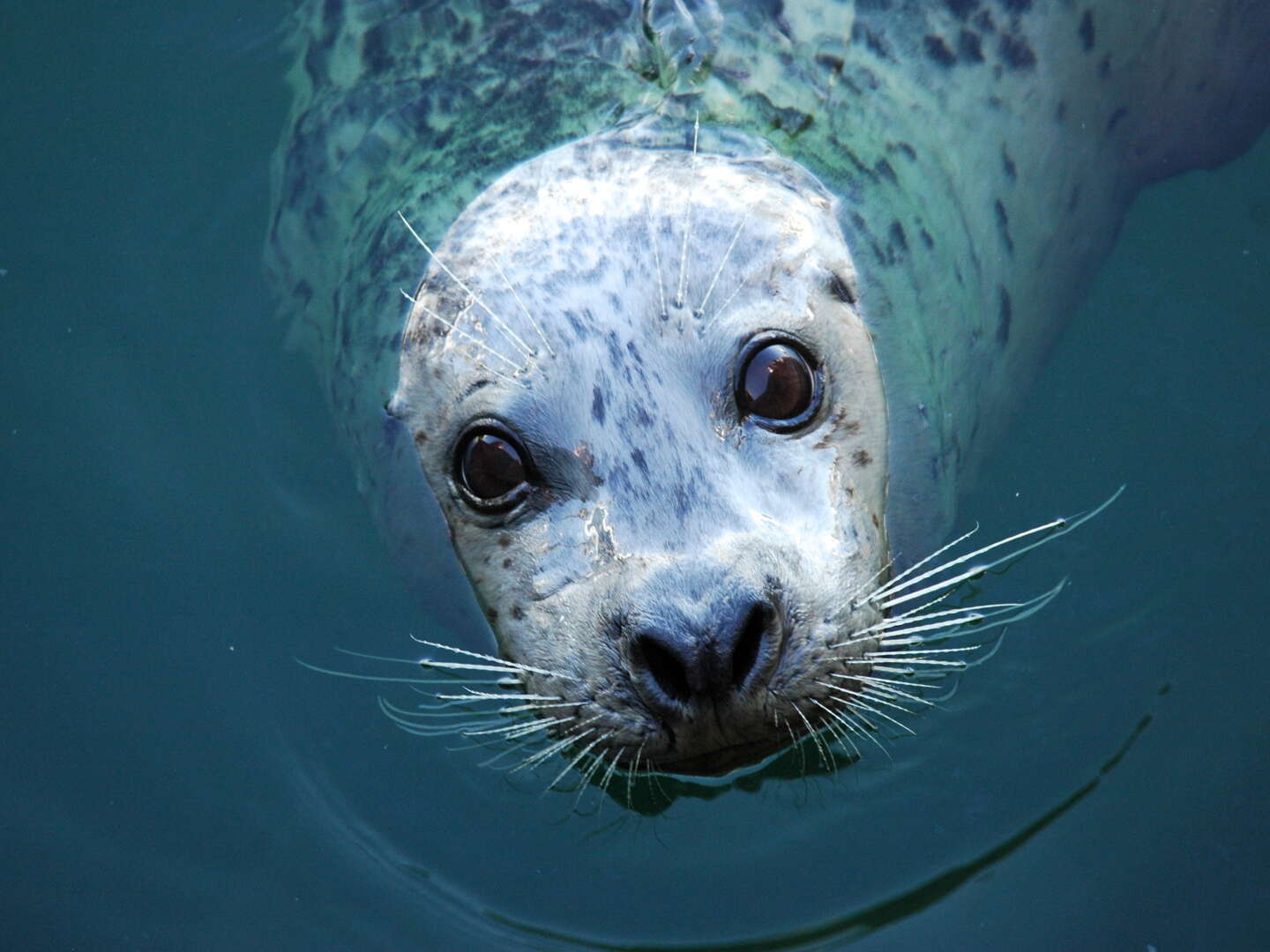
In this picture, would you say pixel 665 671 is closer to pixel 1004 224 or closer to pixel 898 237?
pixel 898 237

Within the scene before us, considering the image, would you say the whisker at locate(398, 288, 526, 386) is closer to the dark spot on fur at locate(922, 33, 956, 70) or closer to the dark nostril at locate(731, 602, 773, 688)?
the dark nostril at locate(731, 602, 773, 688)

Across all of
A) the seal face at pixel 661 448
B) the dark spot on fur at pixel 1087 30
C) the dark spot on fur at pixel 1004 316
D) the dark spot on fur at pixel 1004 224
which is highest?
the dark spot on fur at pixel 1087 30

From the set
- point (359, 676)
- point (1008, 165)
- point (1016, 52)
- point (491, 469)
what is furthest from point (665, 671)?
point (1016, 52)

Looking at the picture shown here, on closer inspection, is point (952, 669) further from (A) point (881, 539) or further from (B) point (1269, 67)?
(B) point (1269, 67)

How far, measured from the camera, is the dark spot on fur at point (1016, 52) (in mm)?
3488

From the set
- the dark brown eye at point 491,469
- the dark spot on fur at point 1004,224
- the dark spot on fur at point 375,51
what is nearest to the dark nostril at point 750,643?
the dark brown eye at point 491,469

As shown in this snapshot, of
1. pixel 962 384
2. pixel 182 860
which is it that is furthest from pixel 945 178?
pixel 182 860

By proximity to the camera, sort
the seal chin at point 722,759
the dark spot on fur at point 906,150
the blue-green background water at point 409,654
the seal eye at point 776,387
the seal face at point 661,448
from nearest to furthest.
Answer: the seal face at point 661,448
the seal chin at point 722,759
the seal eye at point 776,387
the blue-green background water at point 409,654
the dark spot on fur at point 906,150

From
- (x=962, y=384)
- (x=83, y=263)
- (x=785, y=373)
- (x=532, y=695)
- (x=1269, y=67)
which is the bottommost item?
(x=532, y=695)

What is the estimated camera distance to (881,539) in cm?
277

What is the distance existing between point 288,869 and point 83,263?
2102 mm

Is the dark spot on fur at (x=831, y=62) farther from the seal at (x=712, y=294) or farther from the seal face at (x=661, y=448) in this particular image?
the seal face at (x=661, y=448)

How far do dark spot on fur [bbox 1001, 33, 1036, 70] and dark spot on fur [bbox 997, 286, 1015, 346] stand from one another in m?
0.58

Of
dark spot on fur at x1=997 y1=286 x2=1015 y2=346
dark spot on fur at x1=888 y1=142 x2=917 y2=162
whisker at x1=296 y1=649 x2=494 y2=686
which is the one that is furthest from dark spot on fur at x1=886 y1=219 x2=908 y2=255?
whisker at x1=296 y1=649 x2=494 y2=686
